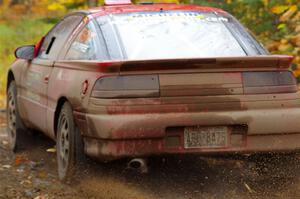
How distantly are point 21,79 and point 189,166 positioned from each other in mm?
2338

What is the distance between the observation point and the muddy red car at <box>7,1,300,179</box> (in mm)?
4934

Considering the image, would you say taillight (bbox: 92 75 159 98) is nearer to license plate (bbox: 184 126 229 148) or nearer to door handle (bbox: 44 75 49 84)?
license plate (bbox: 184 126 229 148)

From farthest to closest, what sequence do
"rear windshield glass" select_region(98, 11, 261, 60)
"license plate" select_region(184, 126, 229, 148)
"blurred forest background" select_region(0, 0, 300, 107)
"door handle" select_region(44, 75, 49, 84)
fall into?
"blurred forest background" select_region(0, 0, 300, 107) < "door handle" select_region(44, 75, 49, 84) < "rear windshield glass" select_region(98, 11, 261, 60) < "license plate" select_region(184, 126, 229, 148)

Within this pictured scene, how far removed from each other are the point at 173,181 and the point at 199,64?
134 cm

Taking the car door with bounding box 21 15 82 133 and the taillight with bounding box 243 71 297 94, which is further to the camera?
the car door with bounding box 21 15 82 133

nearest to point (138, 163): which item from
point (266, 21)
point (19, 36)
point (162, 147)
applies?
point (162, 147)

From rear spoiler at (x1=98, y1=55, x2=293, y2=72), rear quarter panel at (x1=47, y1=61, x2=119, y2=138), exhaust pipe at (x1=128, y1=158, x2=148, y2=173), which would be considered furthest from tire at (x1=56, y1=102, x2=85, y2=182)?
rear spoiler at (x1=98, y1=55, x2=293, y2=72)

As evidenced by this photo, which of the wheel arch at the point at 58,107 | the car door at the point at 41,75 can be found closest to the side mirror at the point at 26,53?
the car door at the point at 41,75

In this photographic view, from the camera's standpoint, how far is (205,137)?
508cm

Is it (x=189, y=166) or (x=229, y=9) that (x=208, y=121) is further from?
(x=229, y=9)

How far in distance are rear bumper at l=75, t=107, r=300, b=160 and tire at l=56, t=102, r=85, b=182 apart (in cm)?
18

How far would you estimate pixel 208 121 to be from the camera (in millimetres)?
5004

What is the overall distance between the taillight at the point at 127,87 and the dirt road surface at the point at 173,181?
0.77 meters

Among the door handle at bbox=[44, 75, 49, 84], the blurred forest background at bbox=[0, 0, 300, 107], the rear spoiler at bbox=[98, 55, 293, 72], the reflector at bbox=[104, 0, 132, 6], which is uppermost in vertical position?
the reflector at bbox=[104, 0, 132, 6]
